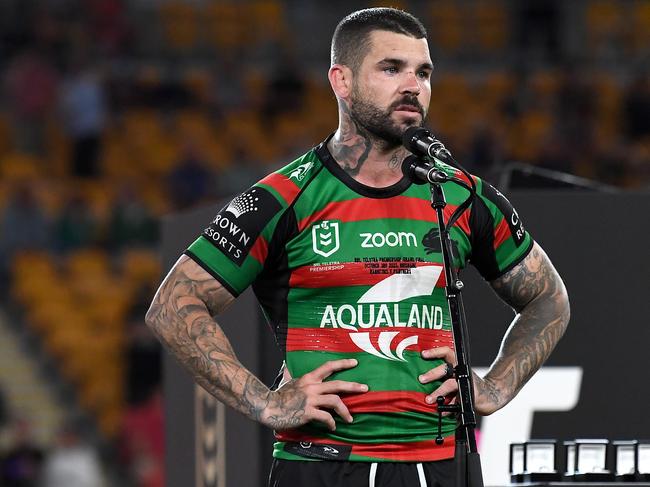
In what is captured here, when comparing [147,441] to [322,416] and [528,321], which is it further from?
[322,416]

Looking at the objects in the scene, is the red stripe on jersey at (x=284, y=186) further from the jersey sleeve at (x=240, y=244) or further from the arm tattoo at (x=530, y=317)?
the arm tattoo at (x=530, y=317)

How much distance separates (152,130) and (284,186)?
10.7 meters

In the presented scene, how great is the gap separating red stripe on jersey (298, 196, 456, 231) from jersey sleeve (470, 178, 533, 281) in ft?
0.65

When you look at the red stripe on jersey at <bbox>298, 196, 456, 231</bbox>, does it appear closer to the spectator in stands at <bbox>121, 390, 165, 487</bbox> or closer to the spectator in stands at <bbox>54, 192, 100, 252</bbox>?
the spectator in stands at <bbox>121, 390, 165, 487</bbox>

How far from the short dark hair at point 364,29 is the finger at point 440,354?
72 centimetres

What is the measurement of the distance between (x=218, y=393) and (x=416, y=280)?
55 centimetres

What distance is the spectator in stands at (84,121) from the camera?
13.2m

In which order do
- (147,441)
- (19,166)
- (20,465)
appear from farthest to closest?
(19,166) → (147,441) → (20,465)

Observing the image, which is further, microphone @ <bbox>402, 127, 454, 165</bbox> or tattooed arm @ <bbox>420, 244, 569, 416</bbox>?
tattooed arm @ <bbox>420, 244, 569, 416</bbox>

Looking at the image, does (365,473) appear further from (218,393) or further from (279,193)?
(279,193)

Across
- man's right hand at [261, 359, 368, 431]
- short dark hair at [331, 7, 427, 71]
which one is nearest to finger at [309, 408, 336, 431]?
man's right hand at [261, 359, 368, 431]

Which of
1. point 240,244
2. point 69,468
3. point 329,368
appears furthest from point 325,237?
point 69,468

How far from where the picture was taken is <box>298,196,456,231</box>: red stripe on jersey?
3.42 meters

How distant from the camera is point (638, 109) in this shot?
44.9 feet
